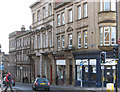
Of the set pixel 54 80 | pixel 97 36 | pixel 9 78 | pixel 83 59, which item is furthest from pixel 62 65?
pixel 9 78

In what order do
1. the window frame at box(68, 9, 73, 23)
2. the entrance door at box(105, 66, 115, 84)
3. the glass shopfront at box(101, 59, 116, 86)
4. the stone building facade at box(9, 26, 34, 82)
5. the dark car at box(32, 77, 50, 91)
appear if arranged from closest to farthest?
the dark car at box(32, 77, 50, 91) < the glass shopfront at box(101, 59, 116, 86) < the entrance door at box(105, 66, 115, 84) < the window frame at box(68, 9, 73, 23) < the stone building facade at box(9, 26, 34, 82)

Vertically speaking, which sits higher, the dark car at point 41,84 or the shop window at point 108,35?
the shop window at point 108,35

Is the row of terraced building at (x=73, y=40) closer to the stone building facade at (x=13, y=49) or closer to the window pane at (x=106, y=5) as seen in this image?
the window pane at (x=106, y=5)

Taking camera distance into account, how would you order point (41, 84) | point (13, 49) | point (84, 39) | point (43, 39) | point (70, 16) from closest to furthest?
point (41, 84) → point (84, 39) → point (70, 16) → point (43, 39) → point (13, 49)

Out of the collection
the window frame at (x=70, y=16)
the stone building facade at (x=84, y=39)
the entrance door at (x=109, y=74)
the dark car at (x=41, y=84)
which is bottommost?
the dark car at (x=41, y=84)

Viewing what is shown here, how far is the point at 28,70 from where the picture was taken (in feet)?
216

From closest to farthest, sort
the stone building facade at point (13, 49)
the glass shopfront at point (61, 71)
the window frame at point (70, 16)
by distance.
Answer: the window frame at point (70, 16), the glass shopfront at point (61, 71), the stone building facade at point (13, 49)

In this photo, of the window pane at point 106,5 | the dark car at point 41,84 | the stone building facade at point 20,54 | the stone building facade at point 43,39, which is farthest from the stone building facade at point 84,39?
the stone building facade at point 20,54

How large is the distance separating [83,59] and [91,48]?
8.87 feet

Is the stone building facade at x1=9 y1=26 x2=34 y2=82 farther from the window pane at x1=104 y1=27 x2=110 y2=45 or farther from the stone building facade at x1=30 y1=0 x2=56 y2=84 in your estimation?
the window pane at x1=104 y1=27 x2=110 y2=45

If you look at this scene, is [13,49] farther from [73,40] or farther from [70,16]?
[73,40]

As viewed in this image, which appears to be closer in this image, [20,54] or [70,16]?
[70,16]

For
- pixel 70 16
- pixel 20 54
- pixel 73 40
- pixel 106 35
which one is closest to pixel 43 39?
pixel 70 16

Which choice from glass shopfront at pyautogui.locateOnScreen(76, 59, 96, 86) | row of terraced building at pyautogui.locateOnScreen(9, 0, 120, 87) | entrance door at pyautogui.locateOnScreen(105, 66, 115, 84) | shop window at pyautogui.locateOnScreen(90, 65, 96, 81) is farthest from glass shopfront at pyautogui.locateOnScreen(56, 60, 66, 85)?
entrance door at pyautogui.locateOnScreen(105, 66, 115, 84)
